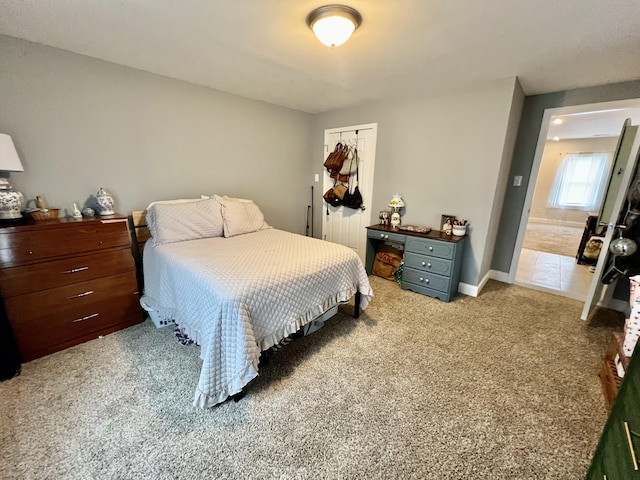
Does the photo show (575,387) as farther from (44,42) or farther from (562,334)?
(44,42)

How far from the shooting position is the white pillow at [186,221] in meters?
Answer: 2.31

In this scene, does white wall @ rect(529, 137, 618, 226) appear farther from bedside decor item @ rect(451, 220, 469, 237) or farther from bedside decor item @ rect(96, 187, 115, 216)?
bedside decor item @ rect(96, 187, 115, 216)

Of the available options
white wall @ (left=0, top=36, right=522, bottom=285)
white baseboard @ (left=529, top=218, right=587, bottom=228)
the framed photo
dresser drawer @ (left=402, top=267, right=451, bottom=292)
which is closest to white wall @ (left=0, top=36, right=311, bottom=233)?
white wall @ (left=0, top=36, right=522, bottom=285)

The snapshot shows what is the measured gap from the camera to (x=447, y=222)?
2.92m

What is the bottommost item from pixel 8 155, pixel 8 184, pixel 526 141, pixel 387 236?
pixel 387 236

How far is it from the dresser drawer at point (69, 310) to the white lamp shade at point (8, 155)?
88 centimetres

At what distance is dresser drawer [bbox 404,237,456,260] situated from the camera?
104 inches

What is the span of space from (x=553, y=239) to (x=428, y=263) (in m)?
4.91

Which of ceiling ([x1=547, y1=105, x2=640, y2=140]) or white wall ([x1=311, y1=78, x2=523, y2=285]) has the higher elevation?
ceiling ([x1=547, y1=105, x2=640, y2=140])

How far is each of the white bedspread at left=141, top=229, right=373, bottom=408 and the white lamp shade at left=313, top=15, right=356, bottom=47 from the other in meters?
1.46

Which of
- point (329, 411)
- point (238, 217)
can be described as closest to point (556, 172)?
point (238, 217)

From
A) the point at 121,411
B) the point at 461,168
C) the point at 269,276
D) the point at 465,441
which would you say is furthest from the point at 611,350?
the point at 121,411

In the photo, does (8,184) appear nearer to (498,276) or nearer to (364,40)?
(364,40)

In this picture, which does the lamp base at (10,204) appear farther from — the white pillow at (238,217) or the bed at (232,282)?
the white pillow at (238,217)
